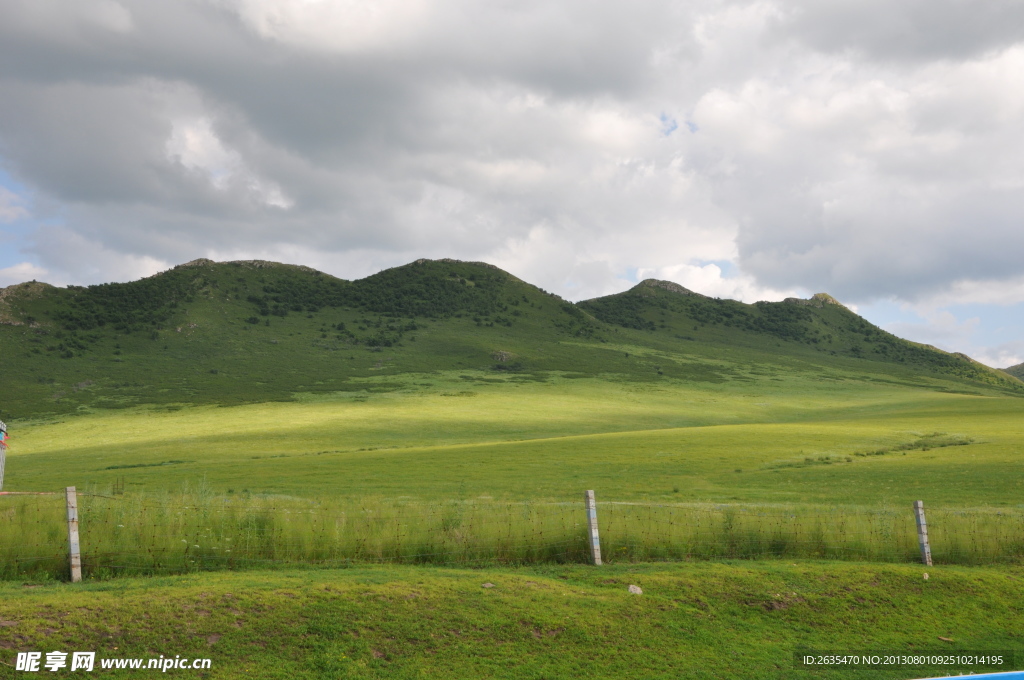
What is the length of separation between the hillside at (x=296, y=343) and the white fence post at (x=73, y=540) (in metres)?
88.1

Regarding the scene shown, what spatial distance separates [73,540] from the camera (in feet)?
40.3

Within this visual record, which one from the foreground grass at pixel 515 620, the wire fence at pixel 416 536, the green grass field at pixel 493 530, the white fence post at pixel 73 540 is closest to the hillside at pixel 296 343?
the green grass field at pixel 493 530

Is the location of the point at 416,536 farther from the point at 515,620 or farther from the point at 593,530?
the point at 515,620

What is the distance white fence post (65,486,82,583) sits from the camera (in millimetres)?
12148

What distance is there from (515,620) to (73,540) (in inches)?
317

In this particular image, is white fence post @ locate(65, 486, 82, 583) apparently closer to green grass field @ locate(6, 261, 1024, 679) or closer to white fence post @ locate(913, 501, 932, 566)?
green grass field @ locate(6, 261, 1024, 679)

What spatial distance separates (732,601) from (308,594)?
7.57 m

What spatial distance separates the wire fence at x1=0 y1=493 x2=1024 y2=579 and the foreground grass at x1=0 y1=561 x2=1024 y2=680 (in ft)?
3.29

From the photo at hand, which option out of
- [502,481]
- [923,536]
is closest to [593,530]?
[923,536]

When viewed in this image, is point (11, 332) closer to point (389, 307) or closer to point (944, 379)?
point (389, 307)

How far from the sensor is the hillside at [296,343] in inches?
4171

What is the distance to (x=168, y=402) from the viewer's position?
94188 mm

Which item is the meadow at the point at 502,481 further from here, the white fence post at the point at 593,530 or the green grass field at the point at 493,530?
the white fence post at the point at 593,530

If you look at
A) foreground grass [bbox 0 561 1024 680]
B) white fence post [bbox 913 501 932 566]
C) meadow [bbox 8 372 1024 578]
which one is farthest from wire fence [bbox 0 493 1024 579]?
foreground grass [bbox 0 561 1024 680]
